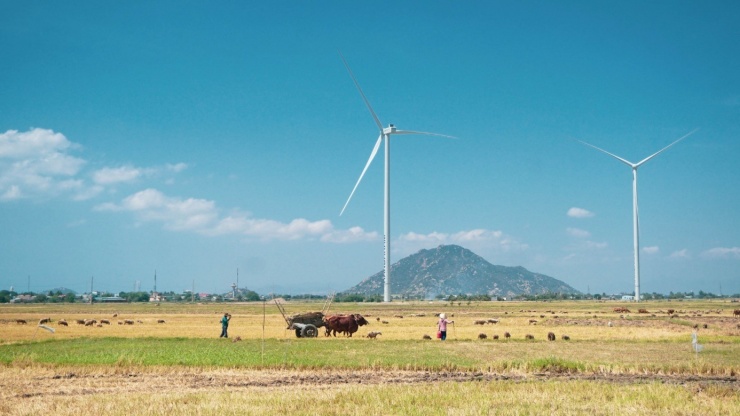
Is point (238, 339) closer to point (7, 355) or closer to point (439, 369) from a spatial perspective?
point (7, 355)

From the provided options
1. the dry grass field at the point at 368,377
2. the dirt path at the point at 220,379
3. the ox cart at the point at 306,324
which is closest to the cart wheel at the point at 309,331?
the ox cart at the point at 306,324

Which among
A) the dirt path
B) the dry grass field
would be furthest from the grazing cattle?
the dirt path

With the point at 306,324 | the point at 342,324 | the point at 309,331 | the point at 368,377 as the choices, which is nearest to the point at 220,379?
the point at 368,377

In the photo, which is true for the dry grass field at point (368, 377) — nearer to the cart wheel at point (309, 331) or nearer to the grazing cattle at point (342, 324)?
the cart wheel at point (309, 331)

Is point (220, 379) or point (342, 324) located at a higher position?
point (342, 324)

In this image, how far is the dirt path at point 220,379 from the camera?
21253 mm

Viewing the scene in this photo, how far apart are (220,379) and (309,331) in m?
18.6

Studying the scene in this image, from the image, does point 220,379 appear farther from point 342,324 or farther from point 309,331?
point 342,324

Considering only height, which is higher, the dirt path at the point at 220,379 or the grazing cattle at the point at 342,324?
the grazing cattle at the point at 342,324

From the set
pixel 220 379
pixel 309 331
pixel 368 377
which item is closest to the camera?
pixel 220 379

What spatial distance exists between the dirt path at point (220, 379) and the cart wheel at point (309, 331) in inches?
633

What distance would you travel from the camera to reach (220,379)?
2375cm

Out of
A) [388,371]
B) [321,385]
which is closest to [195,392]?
[321,385]

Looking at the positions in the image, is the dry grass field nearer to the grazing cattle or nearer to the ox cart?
the ox cart
